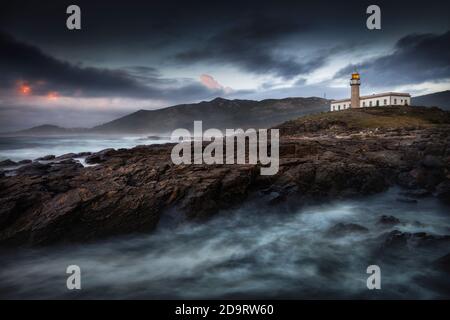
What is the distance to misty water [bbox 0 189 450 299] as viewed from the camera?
6195 millimetres

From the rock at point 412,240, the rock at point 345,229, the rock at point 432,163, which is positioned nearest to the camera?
the rock at point 412,240

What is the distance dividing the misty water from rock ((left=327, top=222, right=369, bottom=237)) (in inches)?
3.8

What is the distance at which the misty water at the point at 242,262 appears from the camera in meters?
6.20

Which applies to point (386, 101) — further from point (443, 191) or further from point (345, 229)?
point (345, 229)

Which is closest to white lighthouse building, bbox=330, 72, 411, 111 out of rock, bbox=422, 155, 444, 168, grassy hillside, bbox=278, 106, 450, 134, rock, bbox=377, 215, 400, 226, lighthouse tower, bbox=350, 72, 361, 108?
lighthouse tower, bbox=350, 72, 361, 108

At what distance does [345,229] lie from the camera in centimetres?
869

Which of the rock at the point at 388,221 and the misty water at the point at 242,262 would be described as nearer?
the misty water at the point at 242,262

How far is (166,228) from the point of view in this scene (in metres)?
8.98

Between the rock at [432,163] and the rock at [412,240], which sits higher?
the rock at [432,163]

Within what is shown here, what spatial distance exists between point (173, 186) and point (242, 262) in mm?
3599

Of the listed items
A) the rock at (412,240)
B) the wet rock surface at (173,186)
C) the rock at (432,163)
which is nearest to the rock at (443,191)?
the wet rock surface at (173,186)

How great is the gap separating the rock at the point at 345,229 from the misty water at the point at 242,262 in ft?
0.32

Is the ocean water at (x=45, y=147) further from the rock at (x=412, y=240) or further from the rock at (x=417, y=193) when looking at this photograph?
the rock at (x=417, y=193)
